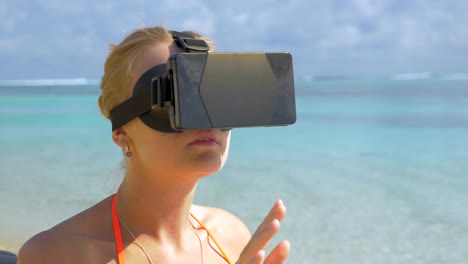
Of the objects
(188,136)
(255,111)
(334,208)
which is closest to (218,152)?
(188,136)

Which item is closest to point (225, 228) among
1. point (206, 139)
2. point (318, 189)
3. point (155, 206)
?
point (155, 206)

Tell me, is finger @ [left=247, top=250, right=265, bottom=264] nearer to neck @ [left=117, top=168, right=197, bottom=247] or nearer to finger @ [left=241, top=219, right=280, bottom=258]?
finger @ [left=241, top=219, right=280, bottom=258]

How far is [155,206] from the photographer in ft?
5.71

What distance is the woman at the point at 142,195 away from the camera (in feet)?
5.12

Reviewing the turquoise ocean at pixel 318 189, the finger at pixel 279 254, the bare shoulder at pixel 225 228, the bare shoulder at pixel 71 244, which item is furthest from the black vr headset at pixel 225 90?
the turquoise ocean at pixel 318 189

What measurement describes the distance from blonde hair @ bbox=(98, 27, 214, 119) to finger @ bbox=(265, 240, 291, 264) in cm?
60

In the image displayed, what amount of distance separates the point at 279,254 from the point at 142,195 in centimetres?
57

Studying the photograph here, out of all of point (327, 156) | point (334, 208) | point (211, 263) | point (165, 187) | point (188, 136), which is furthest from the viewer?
point (327, 156)

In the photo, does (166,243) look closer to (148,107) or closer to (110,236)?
(110,236)

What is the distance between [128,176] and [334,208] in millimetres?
4972

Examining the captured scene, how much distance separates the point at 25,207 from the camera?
6543mm

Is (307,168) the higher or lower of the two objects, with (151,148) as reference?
lower

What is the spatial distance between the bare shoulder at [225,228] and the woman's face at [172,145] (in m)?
0.41

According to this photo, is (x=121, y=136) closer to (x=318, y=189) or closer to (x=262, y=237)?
(x=262, y=237)
